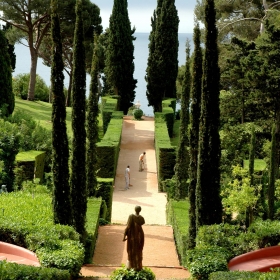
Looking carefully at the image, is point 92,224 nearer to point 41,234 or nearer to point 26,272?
point 41,234

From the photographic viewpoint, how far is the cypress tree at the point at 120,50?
3894cm

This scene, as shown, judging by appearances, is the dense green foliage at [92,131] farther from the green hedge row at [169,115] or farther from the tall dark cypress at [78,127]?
the green hedge row at [169,115]

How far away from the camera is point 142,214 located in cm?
2223

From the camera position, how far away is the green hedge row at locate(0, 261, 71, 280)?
10.5 meters

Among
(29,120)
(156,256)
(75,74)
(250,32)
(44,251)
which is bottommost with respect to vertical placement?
(156,256)

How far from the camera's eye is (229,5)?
37562mm

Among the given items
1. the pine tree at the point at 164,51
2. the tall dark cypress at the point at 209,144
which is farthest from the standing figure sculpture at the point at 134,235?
the pine tree at the point at 164,51

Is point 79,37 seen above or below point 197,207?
above

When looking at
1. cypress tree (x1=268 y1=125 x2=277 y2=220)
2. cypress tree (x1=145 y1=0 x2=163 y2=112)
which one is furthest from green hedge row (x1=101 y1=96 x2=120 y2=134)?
cypress tree (x1=268 y1=125 x2=277 y2=220)

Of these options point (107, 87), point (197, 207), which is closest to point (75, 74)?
point (197, 207)

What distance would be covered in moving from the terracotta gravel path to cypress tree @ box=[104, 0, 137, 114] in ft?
11.6

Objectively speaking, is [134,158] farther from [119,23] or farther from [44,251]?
[44,251]

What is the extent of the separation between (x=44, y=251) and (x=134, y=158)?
17.2 m

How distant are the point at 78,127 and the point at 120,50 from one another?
24230mm
